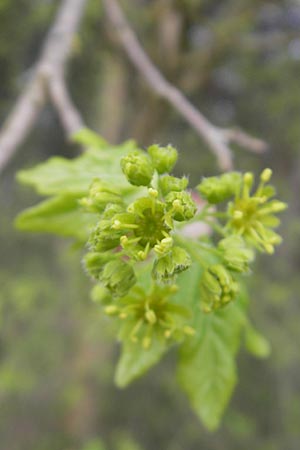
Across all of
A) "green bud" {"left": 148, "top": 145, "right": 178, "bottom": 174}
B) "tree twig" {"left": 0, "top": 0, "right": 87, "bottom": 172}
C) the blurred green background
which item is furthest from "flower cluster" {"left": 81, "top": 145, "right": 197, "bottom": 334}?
the blurred green background

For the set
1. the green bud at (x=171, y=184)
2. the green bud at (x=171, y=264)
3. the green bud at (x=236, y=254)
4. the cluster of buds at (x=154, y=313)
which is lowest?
the cluster of buds at (x=154, y=313)

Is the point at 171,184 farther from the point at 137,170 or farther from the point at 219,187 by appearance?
the point at 219,187

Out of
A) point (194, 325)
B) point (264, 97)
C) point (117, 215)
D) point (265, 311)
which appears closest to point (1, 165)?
point (117, 215)

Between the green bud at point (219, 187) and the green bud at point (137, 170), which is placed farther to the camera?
the green bud at point (219, 187)

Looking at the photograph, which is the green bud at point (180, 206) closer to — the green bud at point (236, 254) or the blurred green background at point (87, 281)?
the green bud at point (236, 254)

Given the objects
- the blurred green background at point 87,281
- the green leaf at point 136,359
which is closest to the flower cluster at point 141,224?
the green leaf at point 136,359
